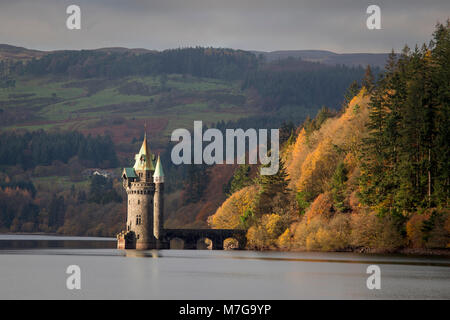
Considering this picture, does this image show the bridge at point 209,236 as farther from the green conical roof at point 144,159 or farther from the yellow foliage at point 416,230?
the yellow foliage at point 416,230

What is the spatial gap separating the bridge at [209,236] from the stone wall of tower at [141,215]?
3421 mm

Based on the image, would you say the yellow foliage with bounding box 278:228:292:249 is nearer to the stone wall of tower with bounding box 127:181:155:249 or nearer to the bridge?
the bridge

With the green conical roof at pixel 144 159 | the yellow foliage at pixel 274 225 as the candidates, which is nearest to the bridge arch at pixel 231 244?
the yellow foliage at pixel 274 225

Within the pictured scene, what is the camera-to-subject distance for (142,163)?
171 meters

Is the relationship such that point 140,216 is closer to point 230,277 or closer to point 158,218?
point 158,218

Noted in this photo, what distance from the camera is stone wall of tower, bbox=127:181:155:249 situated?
163000mm

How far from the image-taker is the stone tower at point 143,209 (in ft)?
535

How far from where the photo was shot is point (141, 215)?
536 ft

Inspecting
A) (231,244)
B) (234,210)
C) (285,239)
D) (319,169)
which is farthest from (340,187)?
(234,210)

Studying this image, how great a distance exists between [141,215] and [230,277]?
2709 inches

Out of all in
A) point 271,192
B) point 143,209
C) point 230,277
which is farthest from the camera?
point 143,209
